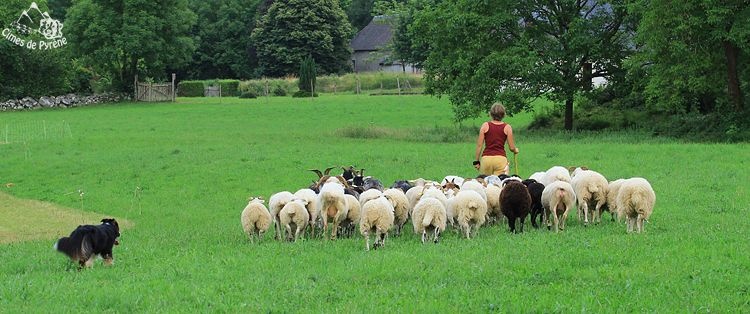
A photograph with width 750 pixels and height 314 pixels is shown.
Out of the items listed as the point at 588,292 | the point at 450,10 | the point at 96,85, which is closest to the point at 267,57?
the point at 96,85

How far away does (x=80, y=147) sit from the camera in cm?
3619

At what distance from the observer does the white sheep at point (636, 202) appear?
12.8 m

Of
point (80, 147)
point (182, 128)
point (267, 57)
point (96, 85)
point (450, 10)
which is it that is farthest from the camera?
point (267, 57)

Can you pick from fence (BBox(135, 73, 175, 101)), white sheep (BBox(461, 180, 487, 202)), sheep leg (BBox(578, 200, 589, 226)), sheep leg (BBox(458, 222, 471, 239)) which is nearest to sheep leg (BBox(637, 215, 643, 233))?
sheep leg (BBox(578, 200, 589, 226))

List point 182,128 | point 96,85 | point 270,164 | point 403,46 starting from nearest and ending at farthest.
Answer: point 270,164 → point 182,128 → point 96,85 → point 403,46

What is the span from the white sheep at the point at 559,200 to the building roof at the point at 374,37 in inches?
3765

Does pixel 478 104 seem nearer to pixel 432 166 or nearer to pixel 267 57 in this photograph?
pixel 432 166

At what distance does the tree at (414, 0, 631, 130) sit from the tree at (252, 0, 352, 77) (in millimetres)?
54700

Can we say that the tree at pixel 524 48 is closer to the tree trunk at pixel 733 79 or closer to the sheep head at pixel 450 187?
→ the tree trunk at pixel 733 79

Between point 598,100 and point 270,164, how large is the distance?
1892 centimetres

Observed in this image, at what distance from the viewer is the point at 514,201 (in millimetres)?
13773

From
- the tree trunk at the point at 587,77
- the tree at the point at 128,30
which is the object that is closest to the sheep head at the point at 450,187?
the tree trunk at the point at 587,77

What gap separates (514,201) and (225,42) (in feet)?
300

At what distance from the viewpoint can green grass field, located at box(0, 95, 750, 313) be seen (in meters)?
9.12
